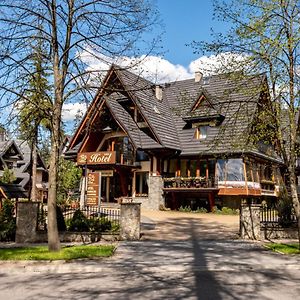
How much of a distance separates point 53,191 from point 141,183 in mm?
19946

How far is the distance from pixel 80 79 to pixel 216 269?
698cm

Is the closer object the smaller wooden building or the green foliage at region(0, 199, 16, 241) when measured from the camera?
the green foliage at region(0, 199, 16, 241)

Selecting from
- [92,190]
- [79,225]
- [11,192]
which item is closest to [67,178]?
[11,192]

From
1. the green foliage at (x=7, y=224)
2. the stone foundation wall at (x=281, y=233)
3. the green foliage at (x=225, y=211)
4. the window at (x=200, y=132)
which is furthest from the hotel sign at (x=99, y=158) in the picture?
the stone foundation wall at (x=281, y=233)

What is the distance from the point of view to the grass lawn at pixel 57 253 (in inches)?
435

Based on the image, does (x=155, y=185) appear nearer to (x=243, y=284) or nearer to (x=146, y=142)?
(x=146, y=142)

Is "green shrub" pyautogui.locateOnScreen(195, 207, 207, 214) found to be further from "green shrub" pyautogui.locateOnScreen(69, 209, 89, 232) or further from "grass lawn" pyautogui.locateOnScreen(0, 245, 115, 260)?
"grass lawn" pyautogui.locateOnScreen(0, 245, 115, 260)

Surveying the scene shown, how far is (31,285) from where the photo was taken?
339 inches

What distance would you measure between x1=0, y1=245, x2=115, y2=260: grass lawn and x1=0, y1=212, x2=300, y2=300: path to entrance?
419 millimetres

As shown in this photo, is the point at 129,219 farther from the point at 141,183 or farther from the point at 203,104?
the point at 141,183

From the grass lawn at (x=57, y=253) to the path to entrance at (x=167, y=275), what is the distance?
0.42 m

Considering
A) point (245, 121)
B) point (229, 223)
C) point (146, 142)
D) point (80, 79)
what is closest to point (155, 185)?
point (146, 142)

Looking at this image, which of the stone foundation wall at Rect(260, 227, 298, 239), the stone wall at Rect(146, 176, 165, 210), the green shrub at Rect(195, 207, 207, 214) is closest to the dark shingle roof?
the stone wall at Rect(146, 176, 165, 210)

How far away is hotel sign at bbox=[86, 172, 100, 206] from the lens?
18.2 metres
